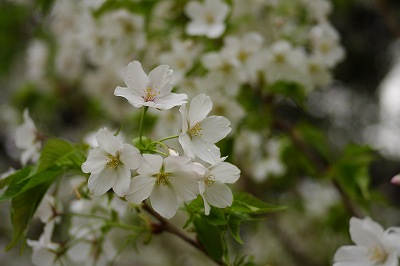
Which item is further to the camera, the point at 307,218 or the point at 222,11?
the point at 307,218

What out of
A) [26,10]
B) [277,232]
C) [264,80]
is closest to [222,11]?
[264,80]

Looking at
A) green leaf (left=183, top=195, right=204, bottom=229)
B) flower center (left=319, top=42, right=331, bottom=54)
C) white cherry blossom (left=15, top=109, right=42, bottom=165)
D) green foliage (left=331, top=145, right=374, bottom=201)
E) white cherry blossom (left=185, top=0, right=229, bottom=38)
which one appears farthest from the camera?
flower center (left=319, top=42, right=331, bottom=54)

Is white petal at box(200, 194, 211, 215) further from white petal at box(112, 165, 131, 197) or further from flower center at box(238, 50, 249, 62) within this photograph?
flower center at box(238, 50, 249, 62)

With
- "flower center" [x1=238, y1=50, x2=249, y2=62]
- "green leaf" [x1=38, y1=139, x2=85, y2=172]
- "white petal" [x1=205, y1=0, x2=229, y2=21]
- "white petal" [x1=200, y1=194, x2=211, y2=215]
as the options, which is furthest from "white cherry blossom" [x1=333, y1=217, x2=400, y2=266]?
"white petal" [x1=205, y1=0, x2=229, y2=21]

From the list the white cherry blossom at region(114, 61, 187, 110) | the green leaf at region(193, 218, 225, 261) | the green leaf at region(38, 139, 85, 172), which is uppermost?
the white cherry blossom at region(114, 61, 187, 110)

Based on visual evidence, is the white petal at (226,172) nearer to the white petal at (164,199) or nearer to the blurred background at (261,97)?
the white petal at (164,199)

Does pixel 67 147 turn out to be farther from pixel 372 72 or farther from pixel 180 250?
pixel 372 72

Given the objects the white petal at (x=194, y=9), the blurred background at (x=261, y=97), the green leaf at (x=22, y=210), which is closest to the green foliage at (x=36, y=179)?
the green leaf at (x=22, y=210)

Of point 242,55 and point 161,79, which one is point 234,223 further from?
point 242,55
